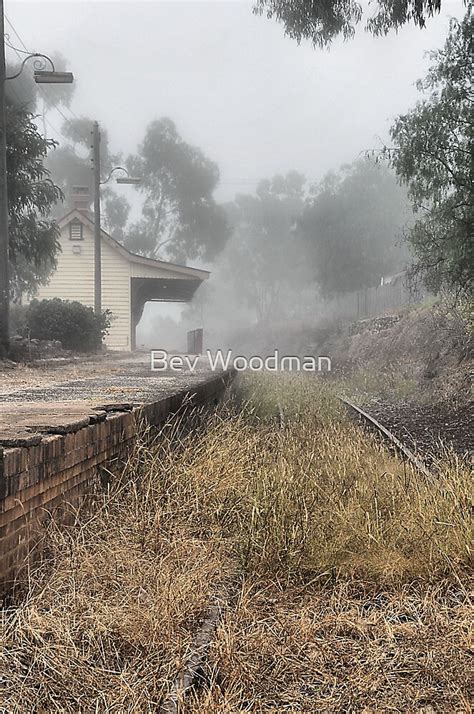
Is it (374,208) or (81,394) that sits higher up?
(374,208)

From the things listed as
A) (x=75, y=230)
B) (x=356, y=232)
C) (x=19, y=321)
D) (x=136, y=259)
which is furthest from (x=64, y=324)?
(x=356, y=232)

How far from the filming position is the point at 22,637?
106 inches

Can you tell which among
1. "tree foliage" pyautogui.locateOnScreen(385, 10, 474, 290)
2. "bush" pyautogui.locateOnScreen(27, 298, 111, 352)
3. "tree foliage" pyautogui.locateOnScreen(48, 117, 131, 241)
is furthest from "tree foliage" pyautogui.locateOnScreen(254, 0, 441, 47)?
"tree foliage" pyautogui.locateOnScreen(48, 117, 131, 241)

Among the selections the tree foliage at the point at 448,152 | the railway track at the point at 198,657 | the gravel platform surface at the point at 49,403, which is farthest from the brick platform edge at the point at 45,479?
the tree foliage at the point at 448,152

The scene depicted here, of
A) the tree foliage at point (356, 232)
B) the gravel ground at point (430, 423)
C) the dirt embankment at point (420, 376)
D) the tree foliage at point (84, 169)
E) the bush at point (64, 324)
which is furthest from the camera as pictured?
the tree foliage at point (84, 169)

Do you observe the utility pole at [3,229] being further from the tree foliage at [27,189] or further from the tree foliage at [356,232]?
the tree foliage at [356,232]

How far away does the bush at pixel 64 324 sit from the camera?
74.6 ft

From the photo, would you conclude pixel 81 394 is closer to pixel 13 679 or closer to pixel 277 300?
pixel 13 679

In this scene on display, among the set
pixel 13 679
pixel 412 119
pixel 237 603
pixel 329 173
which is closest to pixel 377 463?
pixel 237 603

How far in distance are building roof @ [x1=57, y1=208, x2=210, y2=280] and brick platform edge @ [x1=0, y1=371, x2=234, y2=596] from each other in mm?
22526

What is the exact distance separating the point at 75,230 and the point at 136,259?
3.58 meters

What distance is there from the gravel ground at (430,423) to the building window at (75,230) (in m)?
19.8

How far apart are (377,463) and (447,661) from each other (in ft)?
11.5

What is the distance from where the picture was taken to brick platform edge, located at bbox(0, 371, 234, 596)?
2908 millimetres
